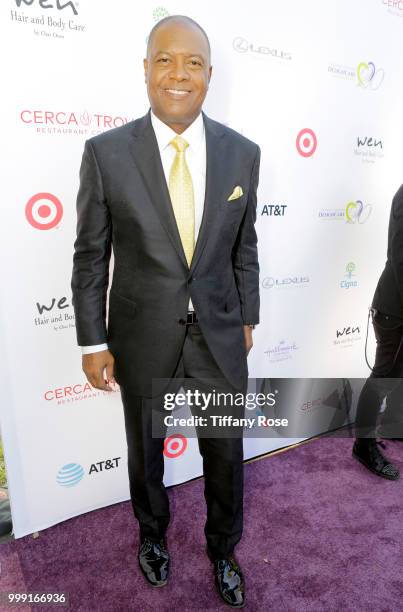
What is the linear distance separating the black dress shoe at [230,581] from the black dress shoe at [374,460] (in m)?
1.18

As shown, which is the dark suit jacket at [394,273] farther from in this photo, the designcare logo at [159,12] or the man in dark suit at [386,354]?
the designcare logo at [159,12]

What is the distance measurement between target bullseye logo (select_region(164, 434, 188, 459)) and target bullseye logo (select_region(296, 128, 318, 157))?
175cm

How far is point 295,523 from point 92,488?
3.62 ft

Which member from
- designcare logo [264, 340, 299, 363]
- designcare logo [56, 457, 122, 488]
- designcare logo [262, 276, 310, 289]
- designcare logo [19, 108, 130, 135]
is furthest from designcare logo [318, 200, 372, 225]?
designcare logo [56, 457, 122, 488]

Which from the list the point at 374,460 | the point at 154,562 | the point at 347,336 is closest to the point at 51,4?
the point at 154,562

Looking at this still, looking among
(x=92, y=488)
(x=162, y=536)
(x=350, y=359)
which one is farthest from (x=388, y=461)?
(x=92, y=488)

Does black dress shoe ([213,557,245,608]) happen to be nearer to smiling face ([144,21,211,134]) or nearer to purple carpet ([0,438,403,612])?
purple carpet ([0,438,403,612])

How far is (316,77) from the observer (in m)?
2.33

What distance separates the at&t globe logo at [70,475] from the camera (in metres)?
2.30

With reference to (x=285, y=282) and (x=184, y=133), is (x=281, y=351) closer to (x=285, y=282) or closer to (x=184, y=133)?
(x=285, y=282)

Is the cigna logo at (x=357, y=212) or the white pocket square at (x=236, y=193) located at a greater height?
the white pocket square at (x=236, y=193)

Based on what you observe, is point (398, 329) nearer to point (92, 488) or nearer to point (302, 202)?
point (302, 202)

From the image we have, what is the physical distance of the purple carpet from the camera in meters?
1.90

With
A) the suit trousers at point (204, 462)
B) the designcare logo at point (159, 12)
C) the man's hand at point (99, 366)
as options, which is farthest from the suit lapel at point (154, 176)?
the designcare logo at point (159, 12)
